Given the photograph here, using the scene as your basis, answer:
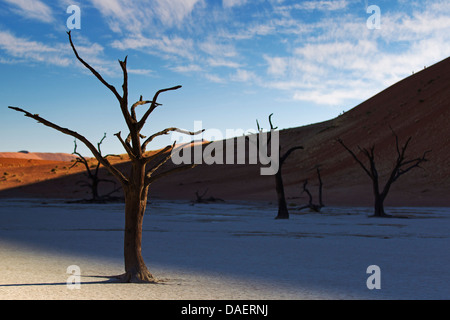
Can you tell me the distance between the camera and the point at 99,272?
26.6ft

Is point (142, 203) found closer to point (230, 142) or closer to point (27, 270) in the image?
point (27, 270)

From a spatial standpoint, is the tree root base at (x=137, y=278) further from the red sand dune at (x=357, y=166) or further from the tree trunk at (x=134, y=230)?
the red sand dune at (x=357, y=166)

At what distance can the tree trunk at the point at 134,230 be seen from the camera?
727 centimetres

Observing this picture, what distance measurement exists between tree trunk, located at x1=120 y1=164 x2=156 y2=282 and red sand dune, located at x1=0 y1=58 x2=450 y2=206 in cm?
2876

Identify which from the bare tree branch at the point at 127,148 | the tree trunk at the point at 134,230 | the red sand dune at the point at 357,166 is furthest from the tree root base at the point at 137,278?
the red sand dune at the point at 357,166

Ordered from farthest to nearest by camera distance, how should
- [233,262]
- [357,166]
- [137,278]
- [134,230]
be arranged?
[357,166] → [233,262] → [134,230] → [137,278]

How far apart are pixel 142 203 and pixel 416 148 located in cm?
4231

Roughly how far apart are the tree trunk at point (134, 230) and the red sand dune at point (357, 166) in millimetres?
28764

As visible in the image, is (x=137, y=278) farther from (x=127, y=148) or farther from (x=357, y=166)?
(x=357, y=166)

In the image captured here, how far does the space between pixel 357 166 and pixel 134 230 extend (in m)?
44.2

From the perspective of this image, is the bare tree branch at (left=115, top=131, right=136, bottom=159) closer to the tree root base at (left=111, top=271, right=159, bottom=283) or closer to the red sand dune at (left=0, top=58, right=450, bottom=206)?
the tree root base at (left=111, top=271, right=159, bottom=283)

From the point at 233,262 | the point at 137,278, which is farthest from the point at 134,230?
the point at 233,262

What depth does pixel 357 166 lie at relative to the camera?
162ft

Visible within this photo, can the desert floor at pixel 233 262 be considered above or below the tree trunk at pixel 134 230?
below
